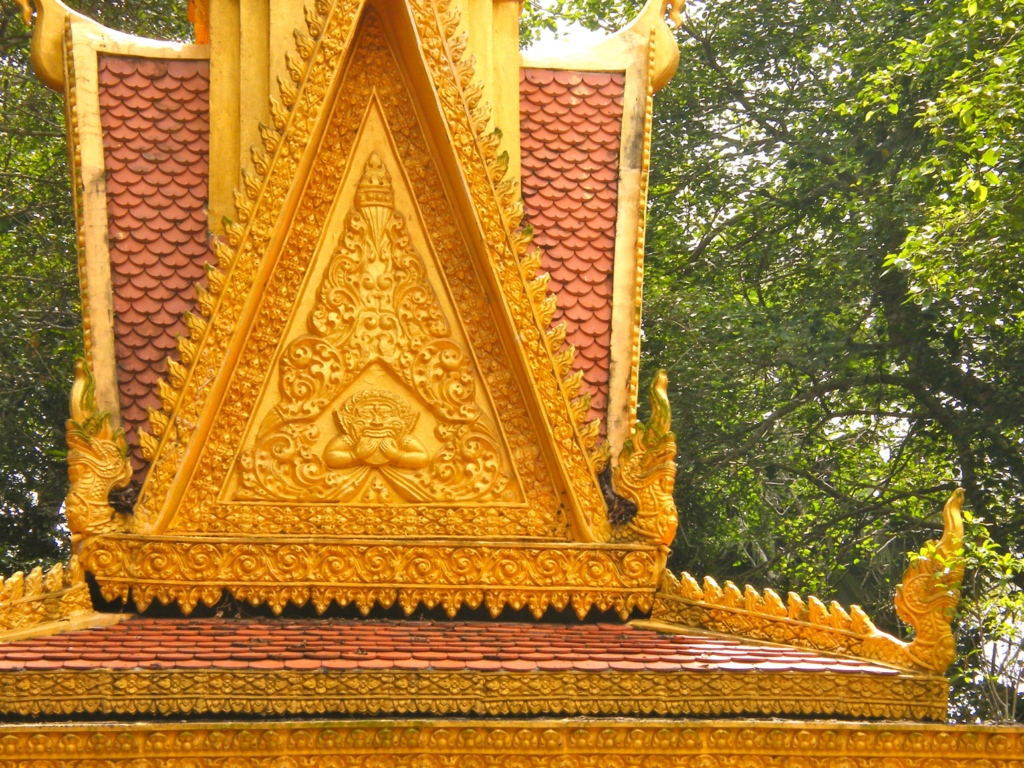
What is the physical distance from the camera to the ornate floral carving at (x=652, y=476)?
23.9 feet

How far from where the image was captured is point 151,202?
26.4 feet

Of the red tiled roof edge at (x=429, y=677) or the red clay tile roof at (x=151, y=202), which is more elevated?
the red clay tile roof at (x=151, y=202)

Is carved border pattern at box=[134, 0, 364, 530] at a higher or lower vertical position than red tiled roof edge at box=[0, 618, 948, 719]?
higher

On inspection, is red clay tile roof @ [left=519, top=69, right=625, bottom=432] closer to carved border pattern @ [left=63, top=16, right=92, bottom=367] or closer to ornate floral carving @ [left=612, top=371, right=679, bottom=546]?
ornate floral carving @ [left=612, top=371, right=679, bottom=546]

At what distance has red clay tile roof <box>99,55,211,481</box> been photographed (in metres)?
7.75

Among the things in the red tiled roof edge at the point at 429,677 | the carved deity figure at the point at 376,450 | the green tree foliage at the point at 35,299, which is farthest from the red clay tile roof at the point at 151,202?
the green tree foliage at the point at 35,299

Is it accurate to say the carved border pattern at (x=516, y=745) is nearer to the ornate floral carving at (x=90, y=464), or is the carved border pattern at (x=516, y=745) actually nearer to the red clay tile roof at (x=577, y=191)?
the ornate floral carving at (x=90, y=464)

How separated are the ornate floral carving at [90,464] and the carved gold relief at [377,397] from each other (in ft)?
2.28

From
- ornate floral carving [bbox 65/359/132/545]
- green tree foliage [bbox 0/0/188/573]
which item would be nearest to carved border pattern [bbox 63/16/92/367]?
ornate floral carving [bbox 65/359/132/545]

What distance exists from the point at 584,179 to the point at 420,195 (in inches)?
47.2

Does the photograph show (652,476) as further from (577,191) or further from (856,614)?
(577,191)

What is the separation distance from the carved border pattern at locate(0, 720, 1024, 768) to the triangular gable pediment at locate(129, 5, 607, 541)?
1739 mm

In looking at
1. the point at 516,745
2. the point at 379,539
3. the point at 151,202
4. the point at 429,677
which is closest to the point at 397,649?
the point at 429,677

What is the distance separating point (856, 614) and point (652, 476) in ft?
4.58
